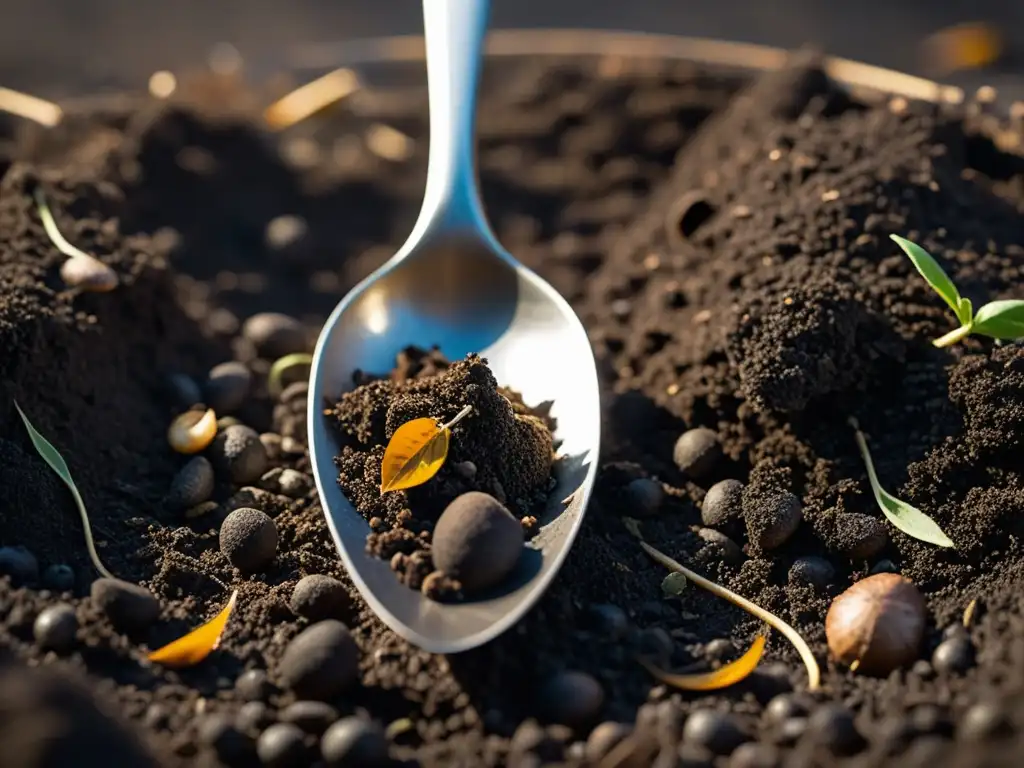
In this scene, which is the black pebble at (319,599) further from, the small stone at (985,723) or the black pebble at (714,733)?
the small stone at (985,723)

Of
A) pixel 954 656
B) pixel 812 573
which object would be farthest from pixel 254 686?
pixel 954 656

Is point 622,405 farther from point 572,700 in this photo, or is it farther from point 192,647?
point 192,647

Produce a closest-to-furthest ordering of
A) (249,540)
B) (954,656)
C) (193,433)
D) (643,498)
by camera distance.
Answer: (954,656)
(249,540)
(643,498)
(193,433)

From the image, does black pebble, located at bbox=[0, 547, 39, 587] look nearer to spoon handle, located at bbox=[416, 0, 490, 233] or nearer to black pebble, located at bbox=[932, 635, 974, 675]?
spoon handle, located at bbox=[416, 0, 490, 233]

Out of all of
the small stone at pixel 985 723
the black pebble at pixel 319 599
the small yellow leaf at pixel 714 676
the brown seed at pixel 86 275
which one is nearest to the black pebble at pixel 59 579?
the black pebble at pixel 319 599

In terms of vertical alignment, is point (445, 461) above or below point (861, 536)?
above
